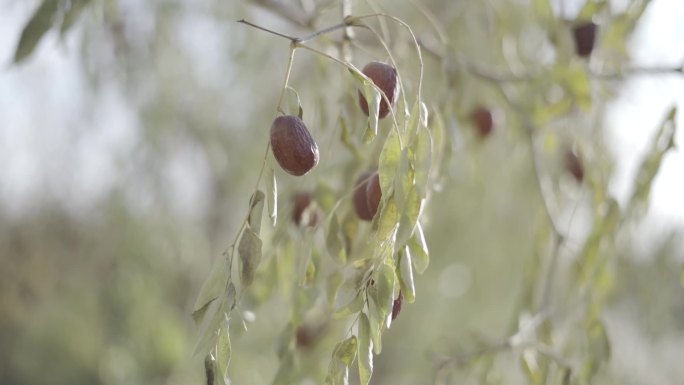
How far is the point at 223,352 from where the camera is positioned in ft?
2.78

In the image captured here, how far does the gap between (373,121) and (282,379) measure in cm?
47

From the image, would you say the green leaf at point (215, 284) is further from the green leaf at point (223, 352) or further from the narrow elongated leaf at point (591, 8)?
the narrow elongated leaf at point (591, 8)

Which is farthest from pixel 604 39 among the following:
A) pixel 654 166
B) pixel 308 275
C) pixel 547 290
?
pixel 308 275

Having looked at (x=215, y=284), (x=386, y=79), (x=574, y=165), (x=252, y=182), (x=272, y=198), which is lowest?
(x=252, y=182)

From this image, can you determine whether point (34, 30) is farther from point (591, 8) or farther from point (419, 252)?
point (591, 8)

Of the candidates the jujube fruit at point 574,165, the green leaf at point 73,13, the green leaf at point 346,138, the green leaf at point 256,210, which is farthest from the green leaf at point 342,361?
the jujube fruit at point 574,165

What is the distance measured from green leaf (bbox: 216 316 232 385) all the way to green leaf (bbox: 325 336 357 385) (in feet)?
0.32

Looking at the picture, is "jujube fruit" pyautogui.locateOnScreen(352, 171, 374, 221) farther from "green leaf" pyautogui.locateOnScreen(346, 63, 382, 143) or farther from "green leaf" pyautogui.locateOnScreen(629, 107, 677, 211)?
"green leaf" pyautogui.locateOnScreen(629, 107, 677, 211)

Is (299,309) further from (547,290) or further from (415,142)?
(547,290)

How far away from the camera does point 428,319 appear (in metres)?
3.85

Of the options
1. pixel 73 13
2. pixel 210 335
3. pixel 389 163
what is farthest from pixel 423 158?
pixel 73 13

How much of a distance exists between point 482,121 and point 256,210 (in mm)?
866

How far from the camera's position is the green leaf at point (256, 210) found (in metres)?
0.86

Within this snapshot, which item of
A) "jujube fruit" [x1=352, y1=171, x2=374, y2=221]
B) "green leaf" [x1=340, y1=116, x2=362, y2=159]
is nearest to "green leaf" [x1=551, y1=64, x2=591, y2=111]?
"green leaf" [x1=340, y1=116, x2=362, y2=159]
